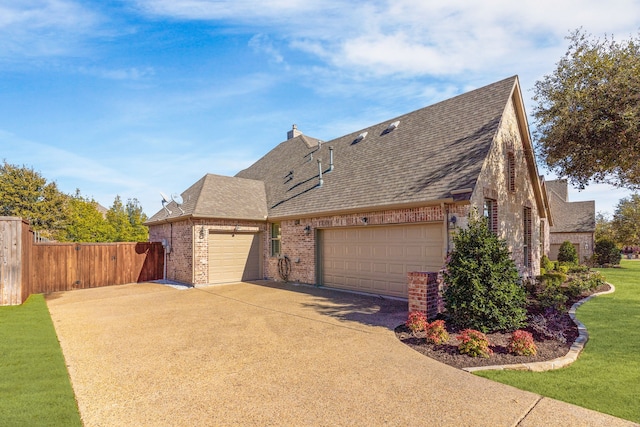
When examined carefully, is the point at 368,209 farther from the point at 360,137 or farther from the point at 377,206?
the point at 360,137

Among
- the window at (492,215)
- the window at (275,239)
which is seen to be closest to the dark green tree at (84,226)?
the window at (275,239)

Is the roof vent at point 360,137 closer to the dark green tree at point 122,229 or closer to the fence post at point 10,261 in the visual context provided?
the fence post at point 10,261

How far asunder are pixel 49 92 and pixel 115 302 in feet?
Result: 24.0

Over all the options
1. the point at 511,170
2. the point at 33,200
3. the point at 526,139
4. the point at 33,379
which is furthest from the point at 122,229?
the point at 526,139

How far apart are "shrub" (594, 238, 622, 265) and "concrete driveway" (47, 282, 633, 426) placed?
2255 centimetres

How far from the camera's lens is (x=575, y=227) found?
25.9m

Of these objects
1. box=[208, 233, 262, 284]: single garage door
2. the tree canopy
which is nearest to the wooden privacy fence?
box=[208, 233, 262, 284]: single garage door

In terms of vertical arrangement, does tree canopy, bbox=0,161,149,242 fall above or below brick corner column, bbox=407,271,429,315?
above

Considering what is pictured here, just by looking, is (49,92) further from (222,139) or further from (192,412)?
(192,412)

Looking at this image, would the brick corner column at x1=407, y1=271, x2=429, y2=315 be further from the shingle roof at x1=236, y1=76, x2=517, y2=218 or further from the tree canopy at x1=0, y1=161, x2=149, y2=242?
the tree canopy at x1=0, y1=161, x2=149, y2=242

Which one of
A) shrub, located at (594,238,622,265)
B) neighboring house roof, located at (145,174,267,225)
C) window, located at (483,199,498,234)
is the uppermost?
neighboring house roof, located at (145,174,267,225)

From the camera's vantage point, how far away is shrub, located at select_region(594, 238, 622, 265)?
23141mm

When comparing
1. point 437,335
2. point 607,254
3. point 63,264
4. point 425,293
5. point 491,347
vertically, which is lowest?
point 607,254

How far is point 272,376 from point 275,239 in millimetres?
10703
